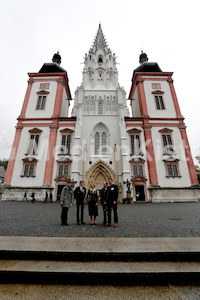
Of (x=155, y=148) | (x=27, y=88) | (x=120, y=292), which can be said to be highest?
(x=27, y=88)

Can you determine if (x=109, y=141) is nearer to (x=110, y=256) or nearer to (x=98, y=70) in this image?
(x=98, y=70)

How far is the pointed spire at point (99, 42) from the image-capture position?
97.8 feet

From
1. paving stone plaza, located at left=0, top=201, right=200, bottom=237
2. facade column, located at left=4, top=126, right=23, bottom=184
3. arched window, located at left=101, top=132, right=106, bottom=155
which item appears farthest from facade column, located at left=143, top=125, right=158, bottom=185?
facade column, located at left=4, top=126, right=23, bottom=184

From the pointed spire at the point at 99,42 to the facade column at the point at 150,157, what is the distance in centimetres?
2075

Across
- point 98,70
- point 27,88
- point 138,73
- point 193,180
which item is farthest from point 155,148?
point 27,88

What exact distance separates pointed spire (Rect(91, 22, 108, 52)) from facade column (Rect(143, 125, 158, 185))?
20753 millimetres

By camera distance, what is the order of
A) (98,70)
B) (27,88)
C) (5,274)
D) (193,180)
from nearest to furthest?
(5,274) → (193,180) → (27,88) → (98,70)

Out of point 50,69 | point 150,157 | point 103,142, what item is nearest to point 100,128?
point 103,142

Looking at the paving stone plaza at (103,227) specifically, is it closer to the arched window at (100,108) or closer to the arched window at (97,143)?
the arched window at (97,143)

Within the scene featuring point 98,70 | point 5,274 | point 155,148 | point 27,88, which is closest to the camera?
point 5,274

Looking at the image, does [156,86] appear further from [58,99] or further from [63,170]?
[63,170]

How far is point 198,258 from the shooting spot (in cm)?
253

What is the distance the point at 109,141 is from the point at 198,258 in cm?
1840

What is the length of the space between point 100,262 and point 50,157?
59.5ft
